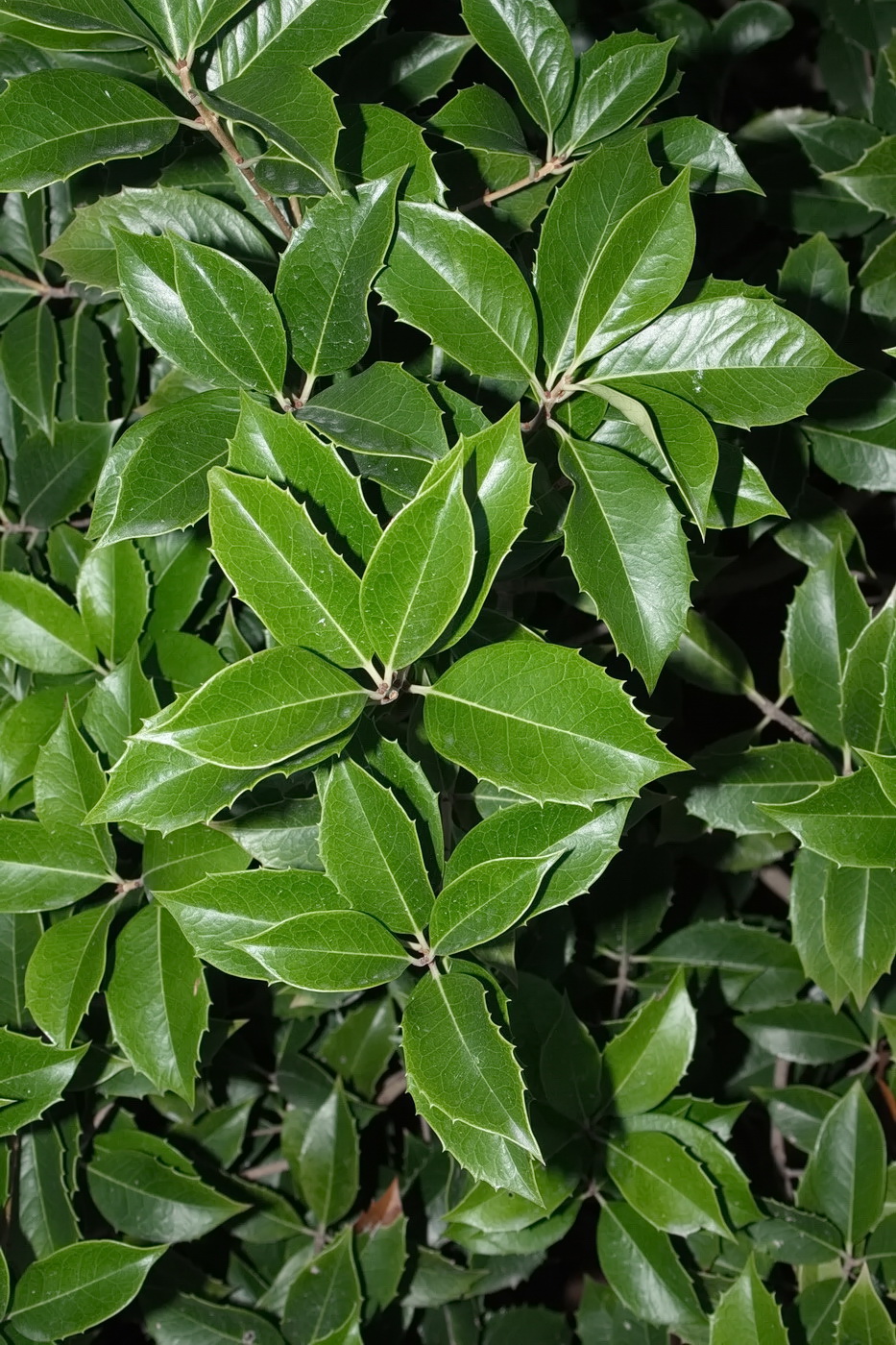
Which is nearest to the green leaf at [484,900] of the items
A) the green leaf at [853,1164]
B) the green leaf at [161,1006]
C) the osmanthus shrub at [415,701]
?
the osmanthus shrub at [415,701]

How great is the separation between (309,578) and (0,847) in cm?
43

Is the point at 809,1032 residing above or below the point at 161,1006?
below

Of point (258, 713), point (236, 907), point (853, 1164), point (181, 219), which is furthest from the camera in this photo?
point (853, 1164)

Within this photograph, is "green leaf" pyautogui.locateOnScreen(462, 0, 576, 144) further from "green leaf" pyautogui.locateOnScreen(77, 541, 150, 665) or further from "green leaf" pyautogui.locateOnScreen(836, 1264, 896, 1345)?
"green leaf" pyautogui.locateOnScreen(836, 1264, 896, 1345)

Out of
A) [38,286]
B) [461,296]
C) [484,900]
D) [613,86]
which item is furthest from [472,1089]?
[38,286]

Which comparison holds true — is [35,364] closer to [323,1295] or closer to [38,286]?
[38,286]

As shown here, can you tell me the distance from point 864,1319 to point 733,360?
871 millimetres

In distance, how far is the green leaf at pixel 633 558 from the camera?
29.5 inches

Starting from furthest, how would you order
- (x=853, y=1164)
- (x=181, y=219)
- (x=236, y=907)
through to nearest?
(x=853, y=1164)
(x=181, y=219)
(x=236, y=907)

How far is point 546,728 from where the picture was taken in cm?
68

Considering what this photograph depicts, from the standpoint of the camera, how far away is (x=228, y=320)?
0.80m

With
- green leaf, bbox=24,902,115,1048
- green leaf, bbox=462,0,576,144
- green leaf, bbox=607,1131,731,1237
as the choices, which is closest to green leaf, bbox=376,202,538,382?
green leaf, bbox=462,0,576,144

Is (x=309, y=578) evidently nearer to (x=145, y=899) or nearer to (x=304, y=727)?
(x=304, y=727)

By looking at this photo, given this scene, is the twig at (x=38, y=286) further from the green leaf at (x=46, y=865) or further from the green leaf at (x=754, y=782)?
the green leaf at (x=754, y=782)
